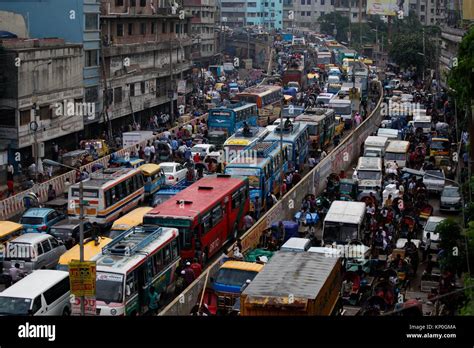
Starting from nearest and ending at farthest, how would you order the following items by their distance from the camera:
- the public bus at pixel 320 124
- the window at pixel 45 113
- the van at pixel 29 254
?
the van at pixel 29 254 → the window at pixel 45 113 → the public bus at pixel 320 124

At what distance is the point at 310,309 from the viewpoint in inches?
618

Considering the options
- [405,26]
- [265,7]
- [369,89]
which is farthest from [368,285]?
[265,7]

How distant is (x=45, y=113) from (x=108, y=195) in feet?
37.5

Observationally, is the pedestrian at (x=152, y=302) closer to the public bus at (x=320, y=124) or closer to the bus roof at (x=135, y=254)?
the bus roof at (x=135, y=254)

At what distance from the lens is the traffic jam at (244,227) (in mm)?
17984

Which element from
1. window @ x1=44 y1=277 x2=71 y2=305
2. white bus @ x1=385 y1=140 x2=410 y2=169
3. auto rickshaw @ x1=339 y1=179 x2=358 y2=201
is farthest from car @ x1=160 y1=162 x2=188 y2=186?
window @ x1=44 y1=277 x2=71 y2=305

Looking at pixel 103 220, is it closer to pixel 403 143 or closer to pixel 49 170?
pixel 49 170

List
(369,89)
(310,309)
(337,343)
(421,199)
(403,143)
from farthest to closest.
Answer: (369,89) → (403,143) → (421,199) → (310,309) → (337,343)

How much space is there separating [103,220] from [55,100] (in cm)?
1296

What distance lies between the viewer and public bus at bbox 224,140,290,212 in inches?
1183

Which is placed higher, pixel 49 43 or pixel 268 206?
pixel 49 43

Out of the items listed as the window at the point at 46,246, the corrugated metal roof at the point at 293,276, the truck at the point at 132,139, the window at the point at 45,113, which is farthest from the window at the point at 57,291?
the truck at the point at 132,139

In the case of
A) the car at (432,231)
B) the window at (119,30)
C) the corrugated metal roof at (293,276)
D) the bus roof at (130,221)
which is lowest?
the car at (432,231)

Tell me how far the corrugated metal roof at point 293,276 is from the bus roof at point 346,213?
629cm
